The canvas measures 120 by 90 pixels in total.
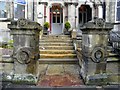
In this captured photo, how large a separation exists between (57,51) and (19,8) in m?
7.48

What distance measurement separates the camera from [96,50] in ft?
20.9

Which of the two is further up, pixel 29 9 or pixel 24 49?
pixel 29 9

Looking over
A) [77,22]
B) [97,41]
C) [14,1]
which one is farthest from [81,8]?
[97,41]

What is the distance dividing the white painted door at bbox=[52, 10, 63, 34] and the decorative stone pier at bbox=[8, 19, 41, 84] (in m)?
14.1

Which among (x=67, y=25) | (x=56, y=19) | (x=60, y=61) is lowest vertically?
(x=60, y=61)

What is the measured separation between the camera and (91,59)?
643cm

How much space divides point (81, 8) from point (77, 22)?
6.50ft

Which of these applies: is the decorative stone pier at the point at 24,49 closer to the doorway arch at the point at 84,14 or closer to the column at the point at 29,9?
the column at the point at 29,9

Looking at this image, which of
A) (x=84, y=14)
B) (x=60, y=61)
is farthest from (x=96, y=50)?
(x=84, y=14)

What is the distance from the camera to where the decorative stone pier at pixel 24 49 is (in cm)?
616

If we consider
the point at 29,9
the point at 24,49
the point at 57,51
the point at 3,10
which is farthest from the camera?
the point at 29,9

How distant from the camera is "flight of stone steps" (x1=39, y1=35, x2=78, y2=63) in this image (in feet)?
35.4

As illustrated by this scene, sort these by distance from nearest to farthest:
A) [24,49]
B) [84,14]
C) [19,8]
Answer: [24,49]
[19,8]
[84,14]

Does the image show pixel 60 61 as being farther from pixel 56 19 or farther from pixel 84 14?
pixel 84 14
